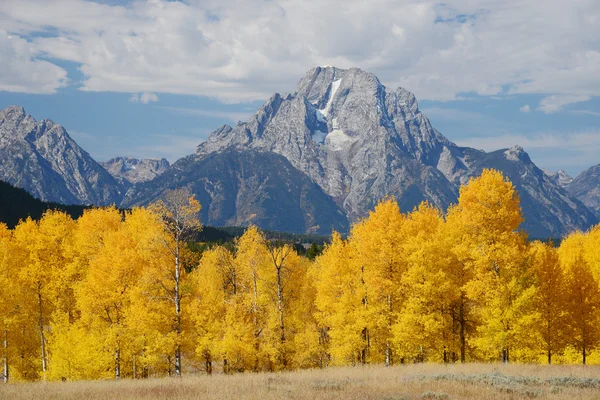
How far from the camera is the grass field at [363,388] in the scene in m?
23.0

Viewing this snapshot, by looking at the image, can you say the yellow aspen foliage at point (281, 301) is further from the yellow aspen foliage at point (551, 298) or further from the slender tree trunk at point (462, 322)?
the yellow aspen foliage at point (551, 298)

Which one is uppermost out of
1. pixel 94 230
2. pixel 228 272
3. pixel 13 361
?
pixel 94 230

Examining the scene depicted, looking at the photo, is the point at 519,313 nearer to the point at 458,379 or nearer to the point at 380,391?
the point at 458,379

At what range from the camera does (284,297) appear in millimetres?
52344

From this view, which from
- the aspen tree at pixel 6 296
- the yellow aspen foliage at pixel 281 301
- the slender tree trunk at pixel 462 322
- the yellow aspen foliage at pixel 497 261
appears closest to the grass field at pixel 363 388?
the yellow aspen foliage at pixel 497 261

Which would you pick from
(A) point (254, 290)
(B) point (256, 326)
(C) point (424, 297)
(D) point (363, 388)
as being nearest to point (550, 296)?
(C) point (424, 297)

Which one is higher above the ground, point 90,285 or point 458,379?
point 90,285

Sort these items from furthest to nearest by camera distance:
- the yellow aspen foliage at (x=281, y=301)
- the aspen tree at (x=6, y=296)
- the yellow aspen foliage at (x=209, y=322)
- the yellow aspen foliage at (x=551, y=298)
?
the yellow aspen foliage at (x=281, y=301) → the aspen tree at (x=6, y=296) → the yellow aspen foliage at (x=551, y=298) → the yellow aspen foliage at (x=209, y=322)

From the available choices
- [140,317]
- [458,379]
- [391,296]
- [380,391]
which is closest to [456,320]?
[391,296]

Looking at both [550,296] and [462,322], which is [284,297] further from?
[550,296]

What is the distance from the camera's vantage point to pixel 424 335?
123 feet

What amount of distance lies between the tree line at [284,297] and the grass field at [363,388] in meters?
7.50

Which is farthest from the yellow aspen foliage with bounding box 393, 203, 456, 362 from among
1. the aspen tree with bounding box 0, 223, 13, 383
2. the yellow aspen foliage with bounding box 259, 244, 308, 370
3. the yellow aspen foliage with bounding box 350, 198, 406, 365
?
the aspen tree with bounding box 0, 223, 13, 383

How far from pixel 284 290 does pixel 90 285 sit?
1958 centimetres
